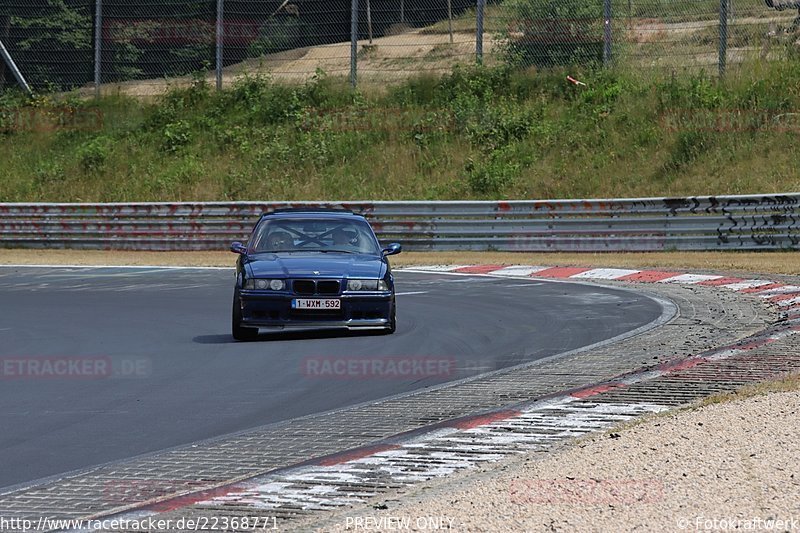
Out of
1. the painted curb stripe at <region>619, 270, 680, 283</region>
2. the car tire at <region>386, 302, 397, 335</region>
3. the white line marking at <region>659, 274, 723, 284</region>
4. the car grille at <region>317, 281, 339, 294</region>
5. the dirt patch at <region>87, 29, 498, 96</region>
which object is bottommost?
the painted curb stripe at <region>619, 270, 680, 283</region>

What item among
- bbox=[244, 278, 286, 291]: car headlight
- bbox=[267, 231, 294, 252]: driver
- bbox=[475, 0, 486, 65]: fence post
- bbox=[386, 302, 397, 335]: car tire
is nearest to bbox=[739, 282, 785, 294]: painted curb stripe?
bbox=[386, 302, 397, 335]: car tire

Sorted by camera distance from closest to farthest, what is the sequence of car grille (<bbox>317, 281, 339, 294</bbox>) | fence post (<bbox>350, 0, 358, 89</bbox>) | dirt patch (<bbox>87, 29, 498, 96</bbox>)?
1. car grille (<bbox>317, 281, 339, 294</bbox>)
2. fence post (<bbox>350, 0, 358, 89</bbox>)
3. dirt patch (<bbox>87, 29, 498, 96</bbox>)

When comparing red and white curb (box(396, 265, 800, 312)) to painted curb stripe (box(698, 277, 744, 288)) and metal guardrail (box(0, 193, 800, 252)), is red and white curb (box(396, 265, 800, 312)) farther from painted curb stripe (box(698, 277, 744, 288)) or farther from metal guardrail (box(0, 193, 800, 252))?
metal guardrail (box(0, 193, 800, 252))

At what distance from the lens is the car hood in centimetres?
1362

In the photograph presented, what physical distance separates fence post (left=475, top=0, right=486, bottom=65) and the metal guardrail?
25.6 feet

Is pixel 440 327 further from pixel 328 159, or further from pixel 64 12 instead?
pixel 64 12

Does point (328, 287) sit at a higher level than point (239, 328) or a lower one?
higher

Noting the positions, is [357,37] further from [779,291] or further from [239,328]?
[239,328]

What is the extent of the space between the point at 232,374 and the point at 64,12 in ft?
89.0

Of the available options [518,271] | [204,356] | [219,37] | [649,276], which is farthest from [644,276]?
[219,37]

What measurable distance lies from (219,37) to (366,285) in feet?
78.9

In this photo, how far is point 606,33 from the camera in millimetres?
33531

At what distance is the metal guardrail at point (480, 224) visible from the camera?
2469 centimetres

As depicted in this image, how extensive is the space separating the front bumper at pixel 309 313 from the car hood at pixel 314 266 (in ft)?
0.77
